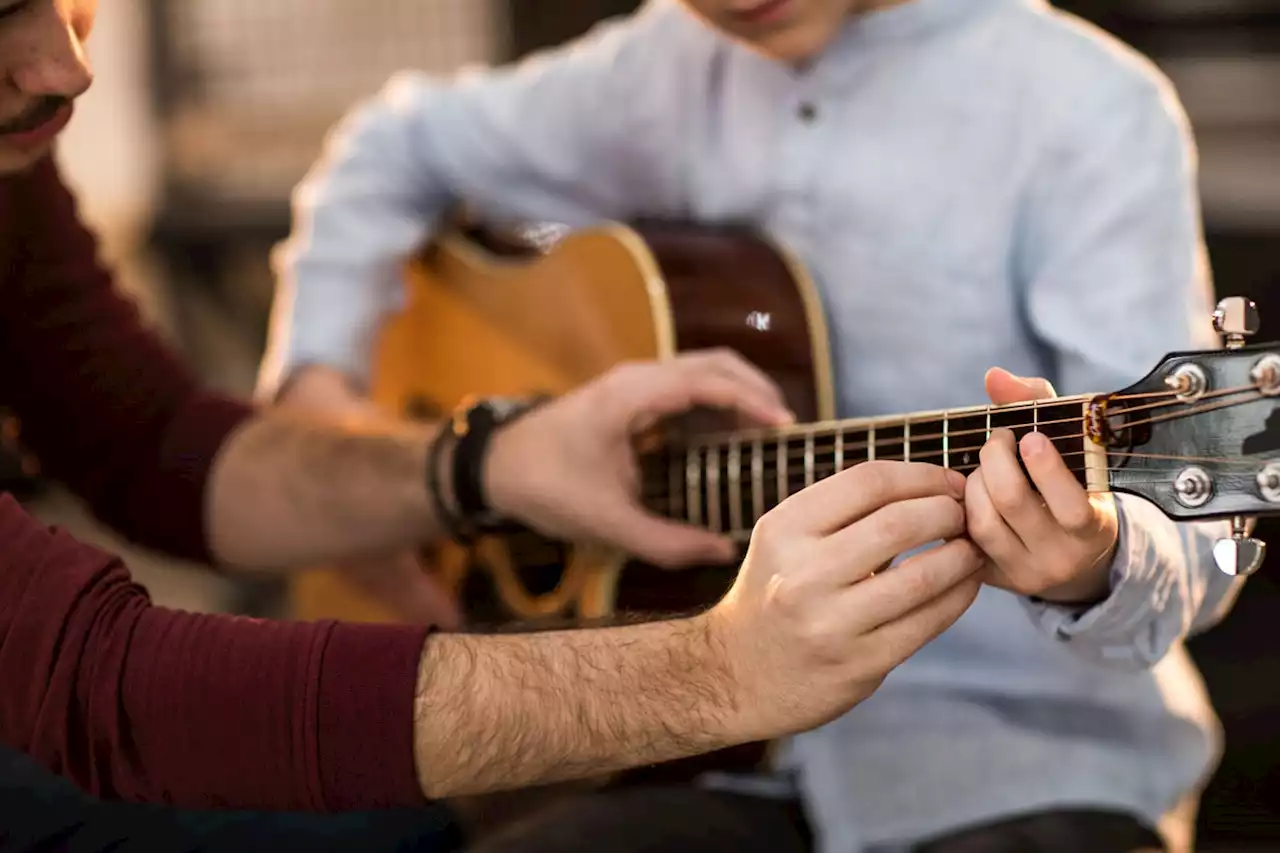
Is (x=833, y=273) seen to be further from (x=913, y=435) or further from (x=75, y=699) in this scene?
(x=75, y=699)

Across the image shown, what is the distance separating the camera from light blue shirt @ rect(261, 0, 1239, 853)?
84cm

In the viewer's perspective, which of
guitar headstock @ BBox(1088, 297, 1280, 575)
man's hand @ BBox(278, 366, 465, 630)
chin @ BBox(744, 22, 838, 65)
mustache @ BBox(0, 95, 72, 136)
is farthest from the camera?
man's hand @ BBox(278, 366, 465, 630)

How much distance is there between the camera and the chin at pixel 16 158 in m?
0.82

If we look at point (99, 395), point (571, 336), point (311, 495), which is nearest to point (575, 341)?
point (571, 336)

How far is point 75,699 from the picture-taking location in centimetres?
69

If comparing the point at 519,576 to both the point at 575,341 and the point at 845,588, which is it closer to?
the point at 575,341

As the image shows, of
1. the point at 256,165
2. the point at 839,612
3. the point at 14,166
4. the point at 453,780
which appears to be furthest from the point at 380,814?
the point at 256,165

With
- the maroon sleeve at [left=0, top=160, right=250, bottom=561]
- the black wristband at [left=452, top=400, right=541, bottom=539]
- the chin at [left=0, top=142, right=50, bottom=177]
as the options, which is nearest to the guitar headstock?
the black wristband at [left=452, top=400, right=541, bottom=539]

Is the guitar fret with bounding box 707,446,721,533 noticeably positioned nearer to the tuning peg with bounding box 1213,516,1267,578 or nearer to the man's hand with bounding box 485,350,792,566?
the man's hand with bounding box 485,350,792,566

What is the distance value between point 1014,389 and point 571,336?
0.51 metres

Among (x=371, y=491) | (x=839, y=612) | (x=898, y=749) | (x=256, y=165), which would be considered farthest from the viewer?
(x=256, y=165)

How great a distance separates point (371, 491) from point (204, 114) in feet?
5.36

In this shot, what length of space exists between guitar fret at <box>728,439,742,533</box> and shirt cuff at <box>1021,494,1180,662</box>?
8.4 inches

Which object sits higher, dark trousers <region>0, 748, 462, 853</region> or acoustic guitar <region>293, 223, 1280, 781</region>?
acoustic guitar <region>293, 223, 1280, 781</region>
